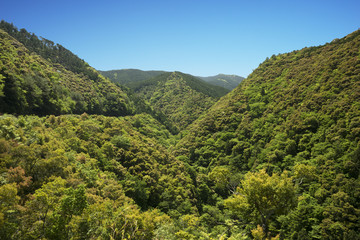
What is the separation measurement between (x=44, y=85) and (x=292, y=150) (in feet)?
245

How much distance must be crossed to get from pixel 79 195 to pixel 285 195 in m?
25.2

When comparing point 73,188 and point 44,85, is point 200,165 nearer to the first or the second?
point 73,188

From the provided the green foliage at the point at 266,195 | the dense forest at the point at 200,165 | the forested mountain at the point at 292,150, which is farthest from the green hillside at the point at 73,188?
the forested mountain at the point at 292,150

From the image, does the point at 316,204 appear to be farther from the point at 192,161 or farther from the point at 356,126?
the point at 192,161

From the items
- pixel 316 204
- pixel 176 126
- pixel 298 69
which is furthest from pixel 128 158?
pixel 176 126

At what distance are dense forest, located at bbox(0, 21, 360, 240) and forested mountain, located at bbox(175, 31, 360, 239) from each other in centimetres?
27

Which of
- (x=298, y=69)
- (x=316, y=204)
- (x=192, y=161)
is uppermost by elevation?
(x=298, y=69)

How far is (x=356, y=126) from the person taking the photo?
126 ft

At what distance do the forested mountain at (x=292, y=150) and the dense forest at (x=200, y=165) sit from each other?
0.27 metres

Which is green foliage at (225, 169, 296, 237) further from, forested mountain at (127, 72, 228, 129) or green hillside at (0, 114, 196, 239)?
forested mountain at (127, 72, 228, 129)

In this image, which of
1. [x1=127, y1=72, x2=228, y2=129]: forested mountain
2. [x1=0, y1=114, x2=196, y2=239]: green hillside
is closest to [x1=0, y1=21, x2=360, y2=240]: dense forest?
[x1=0, y1=114, x2=196, y2=239]: green hillside

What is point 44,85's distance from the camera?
56.9 meters

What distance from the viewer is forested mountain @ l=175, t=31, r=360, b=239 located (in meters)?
28.0

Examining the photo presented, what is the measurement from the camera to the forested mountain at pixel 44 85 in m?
43.5
